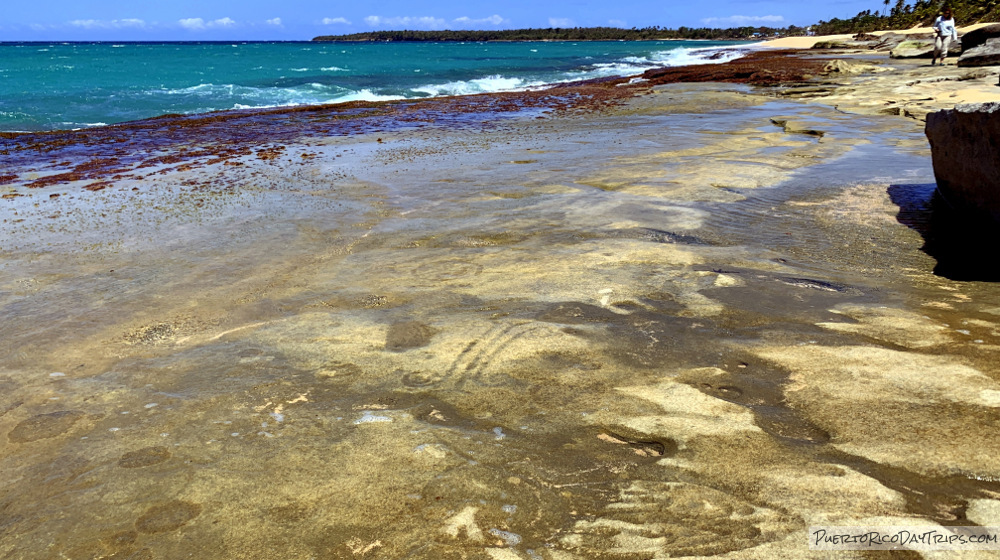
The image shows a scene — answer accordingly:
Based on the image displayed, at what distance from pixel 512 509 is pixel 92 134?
57.3 ft

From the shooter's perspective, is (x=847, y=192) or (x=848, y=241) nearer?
(x=848, y=241)

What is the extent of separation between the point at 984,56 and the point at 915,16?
5644cm

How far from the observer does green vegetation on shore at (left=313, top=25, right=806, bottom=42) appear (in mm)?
147500

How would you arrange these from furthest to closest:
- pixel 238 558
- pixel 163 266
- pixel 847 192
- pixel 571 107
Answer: pixel 571 107 < pixel 847 192 < pixel 163 266 < pixel 238 558

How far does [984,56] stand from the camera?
714 inches

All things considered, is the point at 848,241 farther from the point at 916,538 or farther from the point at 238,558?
the point at 238,558

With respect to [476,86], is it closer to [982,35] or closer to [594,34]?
[982,35]

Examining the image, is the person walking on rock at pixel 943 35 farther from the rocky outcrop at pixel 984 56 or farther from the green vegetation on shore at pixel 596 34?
the green vegetation on shore at pixel 596 34

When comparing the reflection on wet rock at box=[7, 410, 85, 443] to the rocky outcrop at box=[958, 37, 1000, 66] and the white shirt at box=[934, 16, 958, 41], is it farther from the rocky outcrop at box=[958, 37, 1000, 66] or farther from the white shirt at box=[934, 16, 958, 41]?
Result: the white shirt at box=[934, 16, 958, 41]

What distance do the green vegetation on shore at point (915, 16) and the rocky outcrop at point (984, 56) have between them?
26089mm

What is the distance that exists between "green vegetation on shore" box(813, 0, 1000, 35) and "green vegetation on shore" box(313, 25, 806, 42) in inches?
1385

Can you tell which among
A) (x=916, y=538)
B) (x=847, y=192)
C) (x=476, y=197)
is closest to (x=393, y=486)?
(x=916, y=538)

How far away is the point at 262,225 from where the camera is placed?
21.4ft

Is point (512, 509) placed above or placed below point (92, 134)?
below
